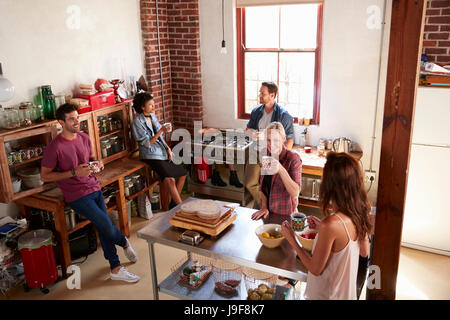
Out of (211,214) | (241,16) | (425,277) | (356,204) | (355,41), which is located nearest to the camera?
(356,204)

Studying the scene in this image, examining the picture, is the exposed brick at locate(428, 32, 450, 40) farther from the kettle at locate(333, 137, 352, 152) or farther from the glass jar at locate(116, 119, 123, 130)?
the glass jar at locate(116, 119, 123, 130)

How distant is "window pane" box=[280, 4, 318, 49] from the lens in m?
5.10

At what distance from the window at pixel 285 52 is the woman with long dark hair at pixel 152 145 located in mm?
1555

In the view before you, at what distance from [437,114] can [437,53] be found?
2.71ft

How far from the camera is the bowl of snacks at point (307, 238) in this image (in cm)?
238

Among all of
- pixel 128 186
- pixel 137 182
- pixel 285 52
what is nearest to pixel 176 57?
pixel 285 52

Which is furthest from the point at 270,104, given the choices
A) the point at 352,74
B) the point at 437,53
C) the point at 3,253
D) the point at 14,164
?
the point at 3,253

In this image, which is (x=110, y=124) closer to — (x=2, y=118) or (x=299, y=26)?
(x=2, y=118)

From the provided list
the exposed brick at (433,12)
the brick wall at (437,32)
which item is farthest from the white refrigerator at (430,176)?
the exposed brick at (433,12)

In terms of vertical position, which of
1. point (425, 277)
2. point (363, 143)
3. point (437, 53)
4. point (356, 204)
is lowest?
point (425, 277)

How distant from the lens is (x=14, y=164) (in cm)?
372

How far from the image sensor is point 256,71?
18.6 ft
